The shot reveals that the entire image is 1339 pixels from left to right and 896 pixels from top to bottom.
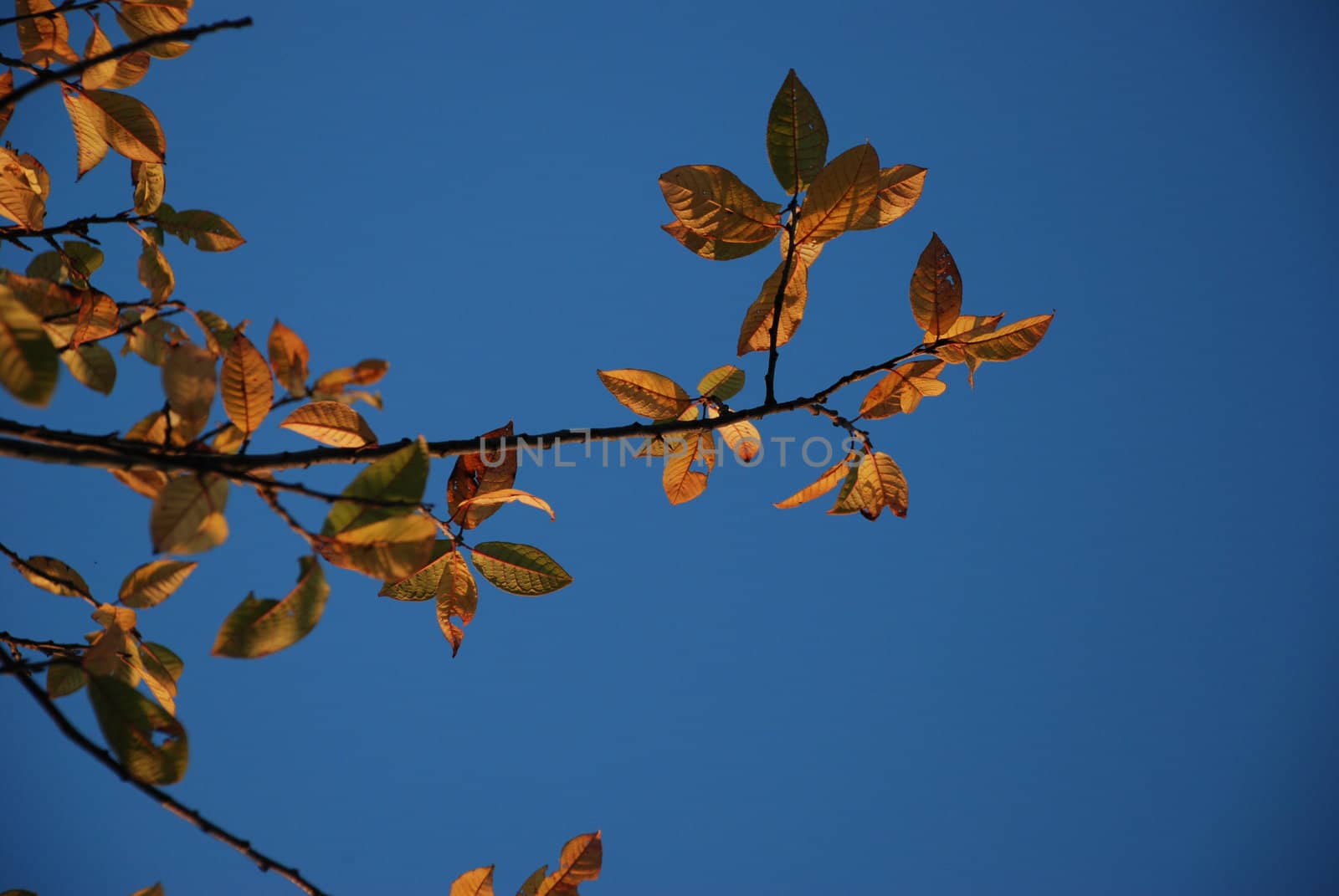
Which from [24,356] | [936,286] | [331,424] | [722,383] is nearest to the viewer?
[24,356]

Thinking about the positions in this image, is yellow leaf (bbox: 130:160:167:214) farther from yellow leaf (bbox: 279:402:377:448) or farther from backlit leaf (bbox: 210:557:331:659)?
backlit leaf (bbox: 210:557:331:659)

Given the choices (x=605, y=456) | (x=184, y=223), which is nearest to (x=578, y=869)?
(x=605, y=456)

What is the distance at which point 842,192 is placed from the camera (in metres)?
0.81

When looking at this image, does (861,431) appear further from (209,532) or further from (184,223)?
(184,223)

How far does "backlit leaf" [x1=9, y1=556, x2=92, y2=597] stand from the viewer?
867 millimetres

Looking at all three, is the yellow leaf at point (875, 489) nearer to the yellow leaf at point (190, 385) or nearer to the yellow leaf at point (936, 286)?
the yellow leaf at point (936, 286)

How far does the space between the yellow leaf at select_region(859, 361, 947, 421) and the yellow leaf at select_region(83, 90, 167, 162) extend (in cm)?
90

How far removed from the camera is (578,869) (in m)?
0.91

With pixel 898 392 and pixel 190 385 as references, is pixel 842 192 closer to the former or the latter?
pixel 898 392

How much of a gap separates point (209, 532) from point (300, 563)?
0.07 meters

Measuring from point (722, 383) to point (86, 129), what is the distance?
0.84 m

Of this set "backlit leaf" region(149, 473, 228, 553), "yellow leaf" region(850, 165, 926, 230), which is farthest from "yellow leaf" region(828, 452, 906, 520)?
"backlit leaf" region(149, 473, 228, 553)

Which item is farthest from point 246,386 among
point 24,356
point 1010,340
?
point 1010,340

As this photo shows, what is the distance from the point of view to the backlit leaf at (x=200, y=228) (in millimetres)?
1079
